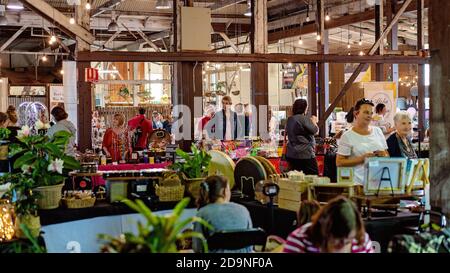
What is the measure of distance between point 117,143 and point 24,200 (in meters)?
4.83

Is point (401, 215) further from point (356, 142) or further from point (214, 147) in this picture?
point (214, 147)

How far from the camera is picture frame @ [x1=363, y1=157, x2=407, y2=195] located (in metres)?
4.54

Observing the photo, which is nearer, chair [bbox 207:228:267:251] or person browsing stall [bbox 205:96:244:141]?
chair [bbox 207:228:267:251]

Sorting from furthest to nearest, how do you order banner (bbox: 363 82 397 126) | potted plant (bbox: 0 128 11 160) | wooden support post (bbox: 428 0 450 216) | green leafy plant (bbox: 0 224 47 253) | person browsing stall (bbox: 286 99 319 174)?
1. banner (bbox: 363 82 397 126)
2. person browsing stall (bbox: 286 99 319 174)
3. potted plant (bbox: 0 128 11 160)
4. wooden support post (bbox: 428 0 450 216)
5. green leafy plant (bbox: 0 224 47 253)

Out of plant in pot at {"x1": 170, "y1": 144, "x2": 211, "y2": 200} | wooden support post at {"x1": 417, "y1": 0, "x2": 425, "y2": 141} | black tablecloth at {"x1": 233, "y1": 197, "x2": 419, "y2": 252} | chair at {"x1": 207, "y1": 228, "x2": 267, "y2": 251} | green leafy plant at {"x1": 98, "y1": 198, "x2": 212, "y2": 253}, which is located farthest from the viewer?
wooden support post at {"x1": 417, "y1": 0, "x2": 425, "y2": 141}

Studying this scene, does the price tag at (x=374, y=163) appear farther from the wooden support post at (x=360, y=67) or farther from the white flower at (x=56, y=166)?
the wooden support post at (x=360, y=67)

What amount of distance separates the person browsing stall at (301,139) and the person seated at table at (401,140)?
1467 millimetres

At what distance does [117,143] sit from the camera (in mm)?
9414

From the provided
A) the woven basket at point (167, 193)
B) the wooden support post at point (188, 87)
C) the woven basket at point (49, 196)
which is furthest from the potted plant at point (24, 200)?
the wooden support post at point (188, 87)

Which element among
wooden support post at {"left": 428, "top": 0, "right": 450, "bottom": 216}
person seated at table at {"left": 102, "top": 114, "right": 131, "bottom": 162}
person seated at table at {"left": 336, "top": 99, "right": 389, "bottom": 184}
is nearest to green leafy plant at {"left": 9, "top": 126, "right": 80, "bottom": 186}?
person seated at table at {"left": 336, "top": 99, "right": 389, "bottom": 184}

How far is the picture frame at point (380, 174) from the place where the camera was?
4543mm

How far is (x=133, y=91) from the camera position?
19.8m

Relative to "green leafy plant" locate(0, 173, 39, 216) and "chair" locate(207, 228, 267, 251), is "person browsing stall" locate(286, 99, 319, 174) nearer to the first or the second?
"green leafy plant" locate(0, 173, 39, 216)

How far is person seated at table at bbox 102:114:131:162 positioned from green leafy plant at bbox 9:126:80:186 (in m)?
4.23
